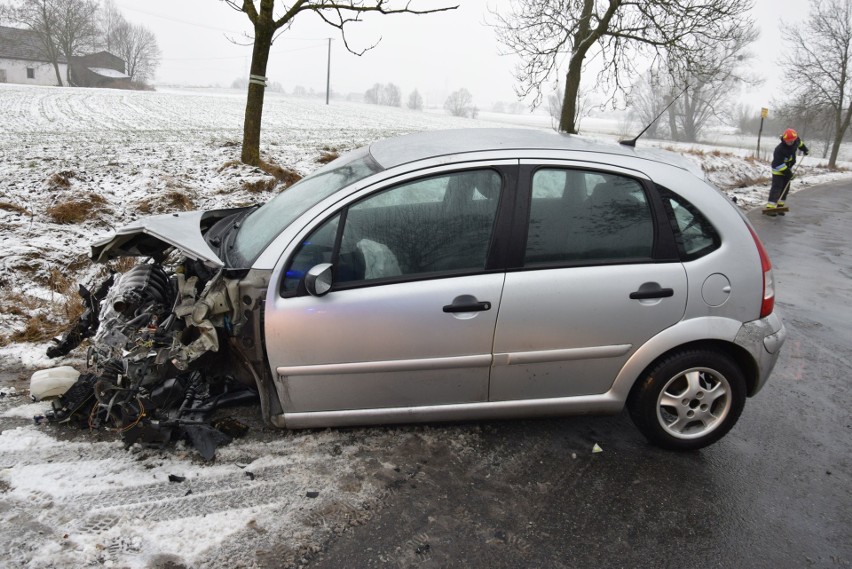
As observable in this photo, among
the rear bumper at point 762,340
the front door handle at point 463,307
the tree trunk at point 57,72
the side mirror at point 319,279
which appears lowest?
the rear bumper at point 762,340

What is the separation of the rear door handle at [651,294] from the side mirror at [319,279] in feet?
5.36

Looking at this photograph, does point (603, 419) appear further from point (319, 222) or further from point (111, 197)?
point (111, 197)

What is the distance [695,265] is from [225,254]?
8.90ft

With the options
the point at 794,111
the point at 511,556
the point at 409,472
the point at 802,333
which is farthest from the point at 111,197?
the point at 794,111

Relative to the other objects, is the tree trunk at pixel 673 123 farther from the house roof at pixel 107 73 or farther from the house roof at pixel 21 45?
the house roof at pixel 21 45

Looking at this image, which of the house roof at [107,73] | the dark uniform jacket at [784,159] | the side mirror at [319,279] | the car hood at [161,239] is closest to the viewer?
the side mirror at [319,279]

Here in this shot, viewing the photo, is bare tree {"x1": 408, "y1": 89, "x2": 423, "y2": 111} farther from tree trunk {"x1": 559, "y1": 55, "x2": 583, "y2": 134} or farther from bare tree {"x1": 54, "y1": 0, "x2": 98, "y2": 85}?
tree trunk {"x1": 559, "y1": 55, "x2": 583, "y2": 134}

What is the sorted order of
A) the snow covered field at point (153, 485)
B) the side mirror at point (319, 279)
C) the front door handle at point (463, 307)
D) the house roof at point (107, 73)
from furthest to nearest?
the house roof at point (107, 73)
the front door handle at point (463, 307)
the side mirror at point (319, 279)
the snow covered field at point (153, 485)

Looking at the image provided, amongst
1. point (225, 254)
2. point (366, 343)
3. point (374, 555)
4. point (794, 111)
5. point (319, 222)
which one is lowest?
point (374, 555)

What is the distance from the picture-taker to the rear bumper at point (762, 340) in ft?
10.6

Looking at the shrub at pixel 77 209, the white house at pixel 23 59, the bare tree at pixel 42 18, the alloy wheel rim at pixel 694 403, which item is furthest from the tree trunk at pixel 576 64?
the white house at pixel 23 59

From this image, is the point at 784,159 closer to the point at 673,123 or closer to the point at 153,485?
the point at 153,485

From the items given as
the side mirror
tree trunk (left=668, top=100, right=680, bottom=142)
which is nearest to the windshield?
the side mirror

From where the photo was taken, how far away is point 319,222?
3.06 metres
